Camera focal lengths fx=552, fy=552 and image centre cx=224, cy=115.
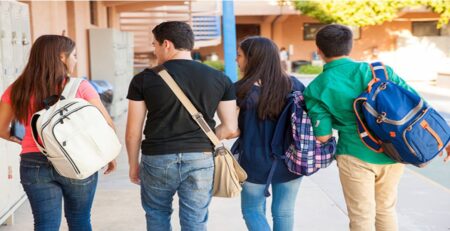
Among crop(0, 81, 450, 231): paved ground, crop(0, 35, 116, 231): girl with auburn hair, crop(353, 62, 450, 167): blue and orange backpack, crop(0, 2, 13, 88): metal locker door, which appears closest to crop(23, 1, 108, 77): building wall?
crop(0, 2, 13, 88): metal locker door

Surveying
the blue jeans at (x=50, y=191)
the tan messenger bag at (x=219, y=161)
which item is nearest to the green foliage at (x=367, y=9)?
the tan messenger bag at (x=219, y=161)

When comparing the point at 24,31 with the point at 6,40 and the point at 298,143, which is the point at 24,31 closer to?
the point at 6,40

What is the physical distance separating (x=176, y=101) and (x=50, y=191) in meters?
0.87

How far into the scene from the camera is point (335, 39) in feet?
10.9

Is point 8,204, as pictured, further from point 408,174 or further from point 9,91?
point 408,174

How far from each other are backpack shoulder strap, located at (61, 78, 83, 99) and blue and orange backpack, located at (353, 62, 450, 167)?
157 cm

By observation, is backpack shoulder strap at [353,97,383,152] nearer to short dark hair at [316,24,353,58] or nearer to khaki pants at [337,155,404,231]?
khaki pants at [337,155,404,231]

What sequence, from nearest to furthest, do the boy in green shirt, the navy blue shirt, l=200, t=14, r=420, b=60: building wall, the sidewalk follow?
the boy in green shirt < the navy blue shirt < the sidewalk < l=200, t=14, r=420, b=60: building wall

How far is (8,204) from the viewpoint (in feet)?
15.5

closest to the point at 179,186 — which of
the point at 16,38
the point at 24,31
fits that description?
the point at 16,38

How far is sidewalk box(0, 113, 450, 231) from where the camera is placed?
16.3ft

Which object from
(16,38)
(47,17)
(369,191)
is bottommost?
(369,191)

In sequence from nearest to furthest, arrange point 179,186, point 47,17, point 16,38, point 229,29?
point 179,186, point 16,38, point 47,17, point 229,29

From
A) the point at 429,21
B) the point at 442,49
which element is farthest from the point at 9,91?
the point at 429,21
